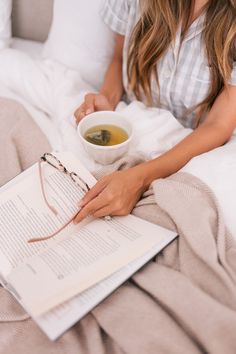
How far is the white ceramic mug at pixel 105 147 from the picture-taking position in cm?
81

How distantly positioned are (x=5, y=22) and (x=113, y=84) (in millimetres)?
457

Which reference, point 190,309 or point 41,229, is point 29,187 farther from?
point 190,309

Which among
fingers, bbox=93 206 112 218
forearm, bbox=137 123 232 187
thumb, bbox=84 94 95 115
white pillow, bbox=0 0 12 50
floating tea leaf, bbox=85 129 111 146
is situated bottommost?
fingers, bbox=93 206 112 218

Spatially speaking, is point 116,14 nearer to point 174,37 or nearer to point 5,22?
point 174,37

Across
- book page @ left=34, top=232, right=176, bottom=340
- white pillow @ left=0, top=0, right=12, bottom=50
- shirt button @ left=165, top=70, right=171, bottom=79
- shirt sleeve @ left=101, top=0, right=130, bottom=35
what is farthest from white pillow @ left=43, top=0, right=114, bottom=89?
book page @ left=34, top=232, right=176, bottom=340

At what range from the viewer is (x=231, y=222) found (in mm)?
686

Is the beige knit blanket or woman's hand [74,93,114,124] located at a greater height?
woman's hand [74,93,114,124]

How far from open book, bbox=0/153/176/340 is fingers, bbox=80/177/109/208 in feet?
0.11

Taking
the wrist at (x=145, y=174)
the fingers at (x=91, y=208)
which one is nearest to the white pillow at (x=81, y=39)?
the wrist at (x=145, y=174)

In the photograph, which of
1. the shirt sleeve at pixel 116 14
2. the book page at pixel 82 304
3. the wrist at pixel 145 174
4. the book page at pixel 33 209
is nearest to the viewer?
the book page at pixel 82 304

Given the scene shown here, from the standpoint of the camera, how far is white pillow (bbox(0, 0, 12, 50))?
1194 millimetres

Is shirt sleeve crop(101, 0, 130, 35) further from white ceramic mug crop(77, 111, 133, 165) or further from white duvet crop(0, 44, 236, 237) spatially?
white ceramic mug crop(77, 111, 133, 165)

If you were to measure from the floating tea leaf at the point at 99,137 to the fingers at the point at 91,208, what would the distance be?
20 centimetres

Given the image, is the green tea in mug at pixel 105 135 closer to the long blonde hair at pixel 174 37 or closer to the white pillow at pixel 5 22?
the long blonde hair at pixel 174 37
